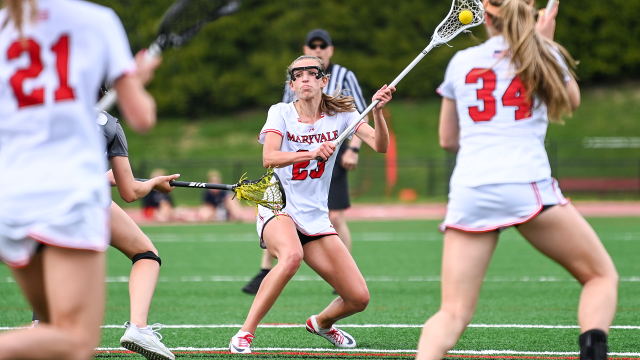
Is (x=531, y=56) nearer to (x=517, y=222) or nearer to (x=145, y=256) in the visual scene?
(x=517, y=222)

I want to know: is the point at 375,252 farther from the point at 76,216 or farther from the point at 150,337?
the point at 76,216

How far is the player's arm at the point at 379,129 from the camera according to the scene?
184 inches

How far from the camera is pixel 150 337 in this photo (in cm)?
411

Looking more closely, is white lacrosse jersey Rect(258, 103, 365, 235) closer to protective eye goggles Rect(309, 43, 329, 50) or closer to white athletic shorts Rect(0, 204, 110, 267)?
white athletic shorts Rect(0, 204, 110, 267)

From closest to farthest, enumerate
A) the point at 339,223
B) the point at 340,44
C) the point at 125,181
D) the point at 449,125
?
the point at 449,125 → the point at 125,181 → the point at 339,223 → the point at 340,44

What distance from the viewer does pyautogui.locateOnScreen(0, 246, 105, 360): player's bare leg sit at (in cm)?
248

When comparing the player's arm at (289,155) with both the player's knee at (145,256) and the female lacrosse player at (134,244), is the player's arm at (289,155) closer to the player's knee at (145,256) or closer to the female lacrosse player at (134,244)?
the female lacrosse player at (134,244)

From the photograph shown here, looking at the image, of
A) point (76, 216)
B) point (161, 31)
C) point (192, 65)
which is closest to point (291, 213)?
point (161, 31)

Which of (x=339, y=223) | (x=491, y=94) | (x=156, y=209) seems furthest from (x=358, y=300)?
(x=156, y=209)

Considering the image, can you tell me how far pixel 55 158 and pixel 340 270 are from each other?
2611mm

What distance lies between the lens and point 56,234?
2.47 meters

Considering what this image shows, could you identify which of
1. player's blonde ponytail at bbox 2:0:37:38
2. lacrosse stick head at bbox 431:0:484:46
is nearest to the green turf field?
lacrosse stick head at bbox 431:0:484:46

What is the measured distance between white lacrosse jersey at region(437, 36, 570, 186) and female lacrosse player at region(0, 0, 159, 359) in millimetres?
1455

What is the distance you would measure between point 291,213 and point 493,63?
2.10 m
